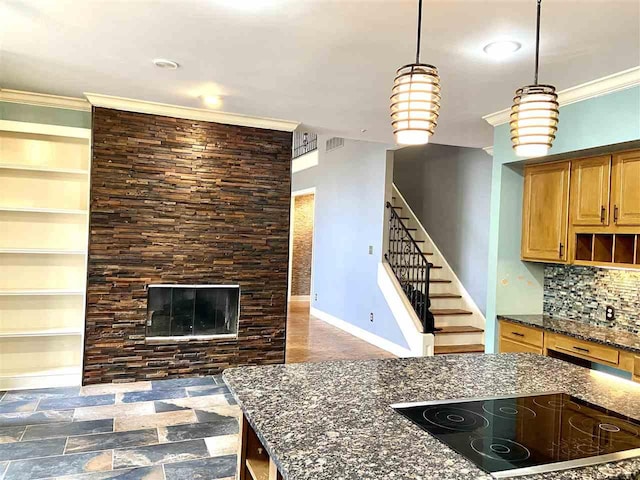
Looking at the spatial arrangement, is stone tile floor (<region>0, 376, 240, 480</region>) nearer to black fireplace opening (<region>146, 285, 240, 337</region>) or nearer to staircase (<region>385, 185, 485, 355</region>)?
black fireplace opening (<region>146, 285, 240, 337</region>)

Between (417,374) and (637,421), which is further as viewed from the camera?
(417,374)

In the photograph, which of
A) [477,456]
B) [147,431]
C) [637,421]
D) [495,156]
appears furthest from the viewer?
[495,156]

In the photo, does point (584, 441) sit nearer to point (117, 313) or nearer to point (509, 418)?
point (509, 418)

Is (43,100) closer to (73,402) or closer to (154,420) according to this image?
(73,402)

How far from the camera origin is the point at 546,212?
3.94 metres

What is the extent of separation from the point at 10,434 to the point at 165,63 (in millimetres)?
2779

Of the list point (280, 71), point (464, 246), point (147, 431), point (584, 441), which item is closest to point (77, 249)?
point (147, 431)

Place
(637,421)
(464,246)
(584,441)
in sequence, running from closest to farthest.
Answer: (584,441) → (637,421) → (464,246)

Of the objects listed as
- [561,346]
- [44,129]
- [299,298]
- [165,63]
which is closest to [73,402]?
[44,129]

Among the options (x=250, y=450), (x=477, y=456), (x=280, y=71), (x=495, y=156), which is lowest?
(x=250, y=450)

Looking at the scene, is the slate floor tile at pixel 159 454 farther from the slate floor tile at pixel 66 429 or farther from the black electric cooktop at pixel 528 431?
the black electric cooktop at pixel 528 431

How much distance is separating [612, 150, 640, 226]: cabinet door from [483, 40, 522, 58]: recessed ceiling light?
47.0 inches

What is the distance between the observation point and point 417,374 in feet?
6.61

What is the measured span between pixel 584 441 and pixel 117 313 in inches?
157
